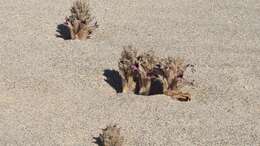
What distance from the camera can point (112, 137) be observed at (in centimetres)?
628

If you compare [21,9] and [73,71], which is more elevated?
[21,9]

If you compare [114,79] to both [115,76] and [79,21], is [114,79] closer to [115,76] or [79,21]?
[115,76]

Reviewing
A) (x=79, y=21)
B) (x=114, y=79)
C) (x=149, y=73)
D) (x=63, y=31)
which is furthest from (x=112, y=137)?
(x=63, y=31)

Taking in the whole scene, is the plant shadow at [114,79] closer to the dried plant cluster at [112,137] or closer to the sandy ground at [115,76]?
the sandy ground at [115,76]

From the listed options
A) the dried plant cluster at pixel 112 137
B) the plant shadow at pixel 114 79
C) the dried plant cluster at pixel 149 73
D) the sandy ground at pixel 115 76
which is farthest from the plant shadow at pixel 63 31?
the dried plant cluster at pixel 112 137

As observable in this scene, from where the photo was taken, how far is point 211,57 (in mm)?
8594

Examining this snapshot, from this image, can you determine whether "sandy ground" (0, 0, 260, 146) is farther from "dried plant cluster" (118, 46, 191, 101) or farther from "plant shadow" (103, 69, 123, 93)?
"dried plant cluster" (118, 46, 191, 101)

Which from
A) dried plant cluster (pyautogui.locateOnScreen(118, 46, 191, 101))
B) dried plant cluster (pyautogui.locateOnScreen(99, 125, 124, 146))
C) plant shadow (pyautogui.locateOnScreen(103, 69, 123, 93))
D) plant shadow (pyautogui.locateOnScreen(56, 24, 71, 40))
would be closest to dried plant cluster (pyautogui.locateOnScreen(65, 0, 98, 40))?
plant shadow (pyautogui.locateOnScreen(56, 24, 71, 40))

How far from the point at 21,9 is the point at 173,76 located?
143 inches

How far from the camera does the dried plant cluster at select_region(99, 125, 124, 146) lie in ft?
20.6

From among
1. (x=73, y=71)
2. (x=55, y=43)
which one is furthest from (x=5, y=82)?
(x=55, y=43)

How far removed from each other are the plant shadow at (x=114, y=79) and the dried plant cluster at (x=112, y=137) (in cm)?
133

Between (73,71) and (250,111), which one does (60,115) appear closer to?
(73,71)

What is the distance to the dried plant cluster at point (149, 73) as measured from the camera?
738 centimetres
